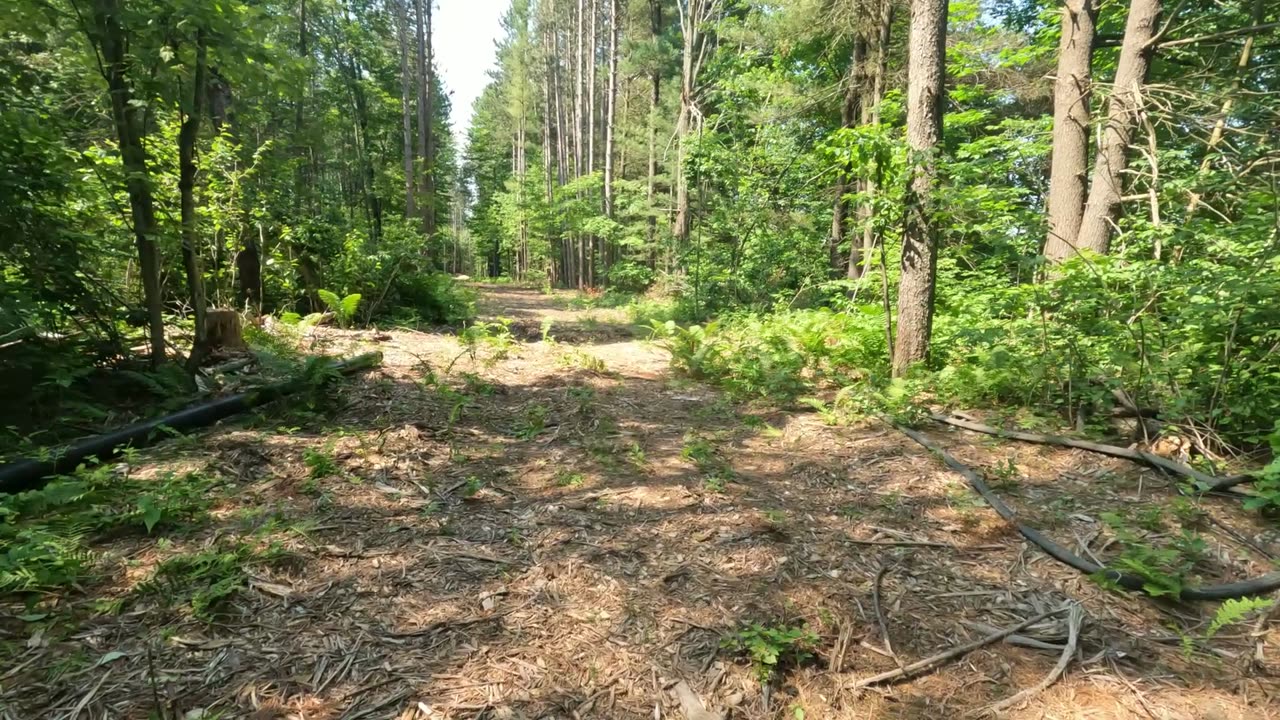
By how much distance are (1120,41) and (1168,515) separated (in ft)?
24.5

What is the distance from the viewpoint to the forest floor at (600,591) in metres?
2.04

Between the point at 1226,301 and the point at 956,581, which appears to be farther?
the point at 1226,301

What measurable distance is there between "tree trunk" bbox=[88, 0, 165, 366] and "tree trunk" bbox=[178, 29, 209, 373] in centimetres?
23

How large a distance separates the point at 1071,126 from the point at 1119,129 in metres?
0.55

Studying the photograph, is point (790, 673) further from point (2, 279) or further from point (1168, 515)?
point (2, 279)

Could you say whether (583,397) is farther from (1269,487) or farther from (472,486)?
(1269,487)

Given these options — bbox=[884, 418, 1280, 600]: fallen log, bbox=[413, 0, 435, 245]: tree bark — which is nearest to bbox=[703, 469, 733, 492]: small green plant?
bbox=[884, 418, 1280, 600]: fallen log

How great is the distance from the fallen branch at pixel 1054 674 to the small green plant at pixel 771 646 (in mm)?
615

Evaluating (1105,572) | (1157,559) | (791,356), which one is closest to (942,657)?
(1105,572)

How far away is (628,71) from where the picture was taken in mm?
19844

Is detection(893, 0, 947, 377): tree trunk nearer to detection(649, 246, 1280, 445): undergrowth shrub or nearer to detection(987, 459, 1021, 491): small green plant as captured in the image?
detection(649, 246, 1280, 445): undergrowth shrub

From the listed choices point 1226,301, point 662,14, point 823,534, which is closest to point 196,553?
point 823,534

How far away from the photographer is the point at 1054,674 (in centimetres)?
218

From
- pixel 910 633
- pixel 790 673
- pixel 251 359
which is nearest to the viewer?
pixel 790 673
